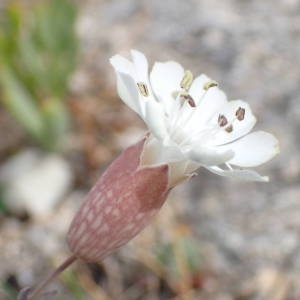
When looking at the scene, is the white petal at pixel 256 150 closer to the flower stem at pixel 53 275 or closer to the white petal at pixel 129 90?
the white petal at pixel 129 90

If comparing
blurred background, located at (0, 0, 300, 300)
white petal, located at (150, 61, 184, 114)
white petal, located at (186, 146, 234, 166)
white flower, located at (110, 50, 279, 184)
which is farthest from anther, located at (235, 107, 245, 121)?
blurred background, located at (0, 0, 300, 300)

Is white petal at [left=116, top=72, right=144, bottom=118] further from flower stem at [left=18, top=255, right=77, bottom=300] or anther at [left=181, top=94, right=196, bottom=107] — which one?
flower stem at [left=18, top=255, right=77, bottom=300]

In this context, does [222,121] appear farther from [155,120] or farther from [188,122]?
[155,120]

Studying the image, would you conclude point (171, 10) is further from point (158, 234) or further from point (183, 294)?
point (183, 294)

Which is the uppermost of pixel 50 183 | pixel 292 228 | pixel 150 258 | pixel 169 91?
pixel 169 91

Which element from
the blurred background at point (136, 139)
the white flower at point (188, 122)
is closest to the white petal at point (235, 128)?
the white flower at point (188, 122)

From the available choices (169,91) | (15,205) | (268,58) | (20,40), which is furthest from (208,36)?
(169,91)

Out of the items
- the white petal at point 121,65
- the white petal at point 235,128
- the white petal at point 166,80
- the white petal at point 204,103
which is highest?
the white petal at point 121,65
